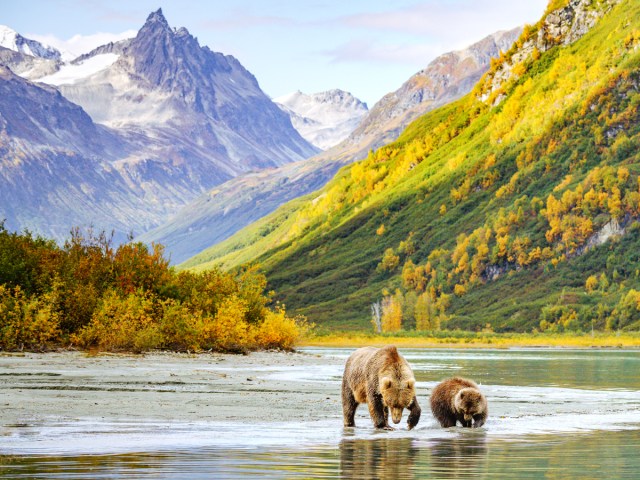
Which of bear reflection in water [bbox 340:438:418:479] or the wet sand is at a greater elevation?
the wet sand

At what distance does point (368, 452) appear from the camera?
21.4 m

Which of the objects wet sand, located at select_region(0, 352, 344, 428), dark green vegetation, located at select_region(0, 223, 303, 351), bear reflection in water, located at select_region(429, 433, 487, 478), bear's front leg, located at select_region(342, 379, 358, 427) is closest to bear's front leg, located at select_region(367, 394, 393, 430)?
bear's front leg, located at select_region(342, 379, 358, 427)

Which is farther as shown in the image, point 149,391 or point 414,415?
point 149,391

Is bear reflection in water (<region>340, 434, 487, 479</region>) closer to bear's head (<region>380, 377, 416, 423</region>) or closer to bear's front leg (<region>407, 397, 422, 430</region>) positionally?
bear's head (<region>380, 377, 416, 423</region>)

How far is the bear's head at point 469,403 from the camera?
26344mm

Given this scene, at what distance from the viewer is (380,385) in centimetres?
2392

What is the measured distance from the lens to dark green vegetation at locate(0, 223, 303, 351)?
5247 centimetres

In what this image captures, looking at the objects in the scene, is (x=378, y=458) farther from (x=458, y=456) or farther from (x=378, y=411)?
(x=378, y=411)

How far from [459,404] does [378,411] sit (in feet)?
7.87

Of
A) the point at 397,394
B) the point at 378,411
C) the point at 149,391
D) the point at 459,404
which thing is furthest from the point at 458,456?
the point at 149,391

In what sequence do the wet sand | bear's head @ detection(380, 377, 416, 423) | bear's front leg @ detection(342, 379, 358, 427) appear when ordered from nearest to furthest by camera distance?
bear's head @ detection(380, 377, 416, 423)
bear's front leg @ detection(342, 379, 358, 427)
the wet sand

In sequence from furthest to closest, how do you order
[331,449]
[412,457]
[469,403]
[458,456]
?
1. [469,403]
2. [331,449]
3. [458,456]
4. [412,457]

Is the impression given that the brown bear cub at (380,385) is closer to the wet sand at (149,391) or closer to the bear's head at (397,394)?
the bear's head at (397,394)

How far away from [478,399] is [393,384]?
341 cm
